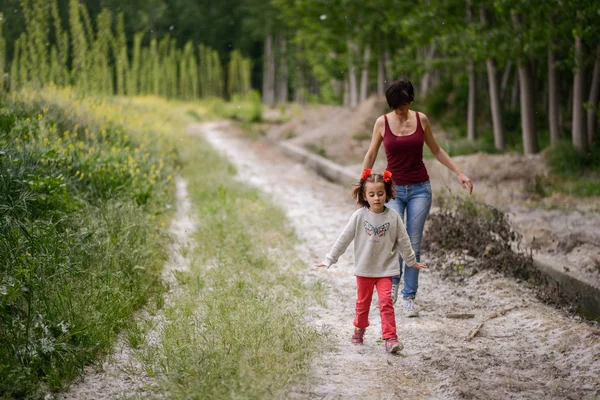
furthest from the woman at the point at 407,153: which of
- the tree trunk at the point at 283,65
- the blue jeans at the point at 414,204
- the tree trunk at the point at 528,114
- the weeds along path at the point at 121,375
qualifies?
the tree trunk at the point at 283,65

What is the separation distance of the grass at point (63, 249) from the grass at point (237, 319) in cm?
43

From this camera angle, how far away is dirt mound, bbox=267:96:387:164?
16812mm

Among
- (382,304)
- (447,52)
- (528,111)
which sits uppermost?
(447,52)

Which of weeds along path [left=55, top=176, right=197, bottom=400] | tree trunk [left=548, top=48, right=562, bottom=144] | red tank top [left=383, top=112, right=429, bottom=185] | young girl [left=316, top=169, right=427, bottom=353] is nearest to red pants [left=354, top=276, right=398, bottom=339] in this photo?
young girl [left=316, top=169, right=427, bottom=353]

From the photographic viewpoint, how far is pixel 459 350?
443 centimetres

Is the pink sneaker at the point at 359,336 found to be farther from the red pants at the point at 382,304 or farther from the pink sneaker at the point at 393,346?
the pink sneaker at the point at 393,346

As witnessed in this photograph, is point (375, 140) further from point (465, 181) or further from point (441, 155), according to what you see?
point (465, 181)

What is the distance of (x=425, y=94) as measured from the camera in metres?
21.0

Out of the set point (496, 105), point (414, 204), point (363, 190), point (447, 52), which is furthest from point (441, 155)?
point (447, 52)

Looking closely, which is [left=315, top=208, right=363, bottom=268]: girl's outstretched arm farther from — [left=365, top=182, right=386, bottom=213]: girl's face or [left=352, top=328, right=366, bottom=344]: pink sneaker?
[left=352, top=328, right=366, bottom=344]: pink sneaker

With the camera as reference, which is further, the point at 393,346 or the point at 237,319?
the point at 237,319

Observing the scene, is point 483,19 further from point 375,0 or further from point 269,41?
point 269,41

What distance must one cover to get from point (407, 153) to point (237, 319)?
1.87 meters

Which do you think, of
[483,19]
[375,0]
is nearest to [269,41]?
[375,0]
